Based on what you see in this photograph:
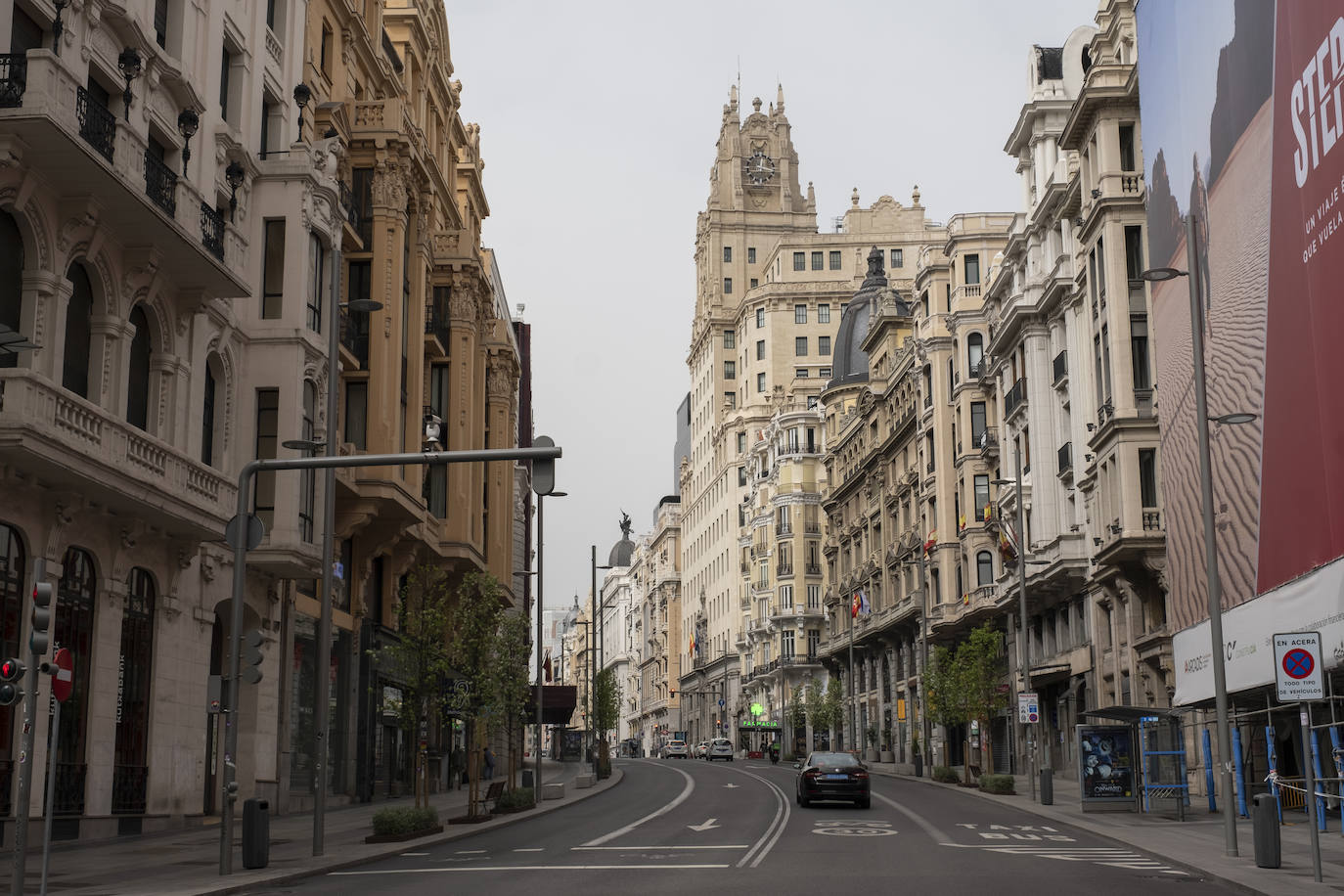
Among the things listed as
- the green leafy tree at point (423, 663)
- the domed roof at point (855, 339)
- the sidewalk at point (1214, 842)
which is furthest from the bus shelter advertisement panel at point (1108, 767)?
the domed roof at point (855, 339)

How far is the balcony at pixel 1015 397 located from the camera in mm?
55844

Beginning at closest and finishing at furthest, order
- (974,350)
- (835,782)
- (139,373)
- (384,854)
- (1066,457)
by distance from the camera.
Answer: (384,854) < (139,373) < (835,782) < (1066,457) < (974,350)

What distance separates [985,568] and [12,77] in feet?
163

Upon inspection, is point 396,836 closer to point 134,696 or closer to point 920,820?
point 134,696

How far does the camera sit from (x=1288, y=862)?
2062 centimetres

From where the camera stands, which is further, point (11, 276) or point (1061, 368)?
point (1061, 368)

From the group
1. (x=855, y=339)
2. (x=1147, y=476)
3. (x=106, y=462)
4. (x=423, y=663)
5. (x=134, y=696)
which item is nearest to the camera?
(x=106, y=462)

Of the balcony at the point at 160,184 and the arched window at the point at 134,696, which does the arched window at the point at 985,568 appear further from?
the balcony at the point at 160,184

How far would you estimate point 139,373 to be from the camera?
2780 cm

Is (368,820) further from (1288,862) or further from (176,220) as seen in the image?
(1288,862)

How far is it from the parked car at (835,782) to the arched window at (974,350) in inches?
1306

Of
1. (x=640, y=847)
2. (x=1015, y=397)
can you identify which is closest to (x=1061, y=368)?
(x=1015, y=397)

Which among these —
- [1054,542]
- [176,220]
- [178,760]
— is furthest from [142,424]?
[1054,542]

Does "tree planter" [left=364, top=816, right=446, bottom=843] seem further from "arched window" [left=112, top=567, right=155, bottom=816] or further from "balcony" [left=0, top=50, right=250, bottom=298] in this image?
"balcony" [left=0, top=50, right=250, bottom=298]
